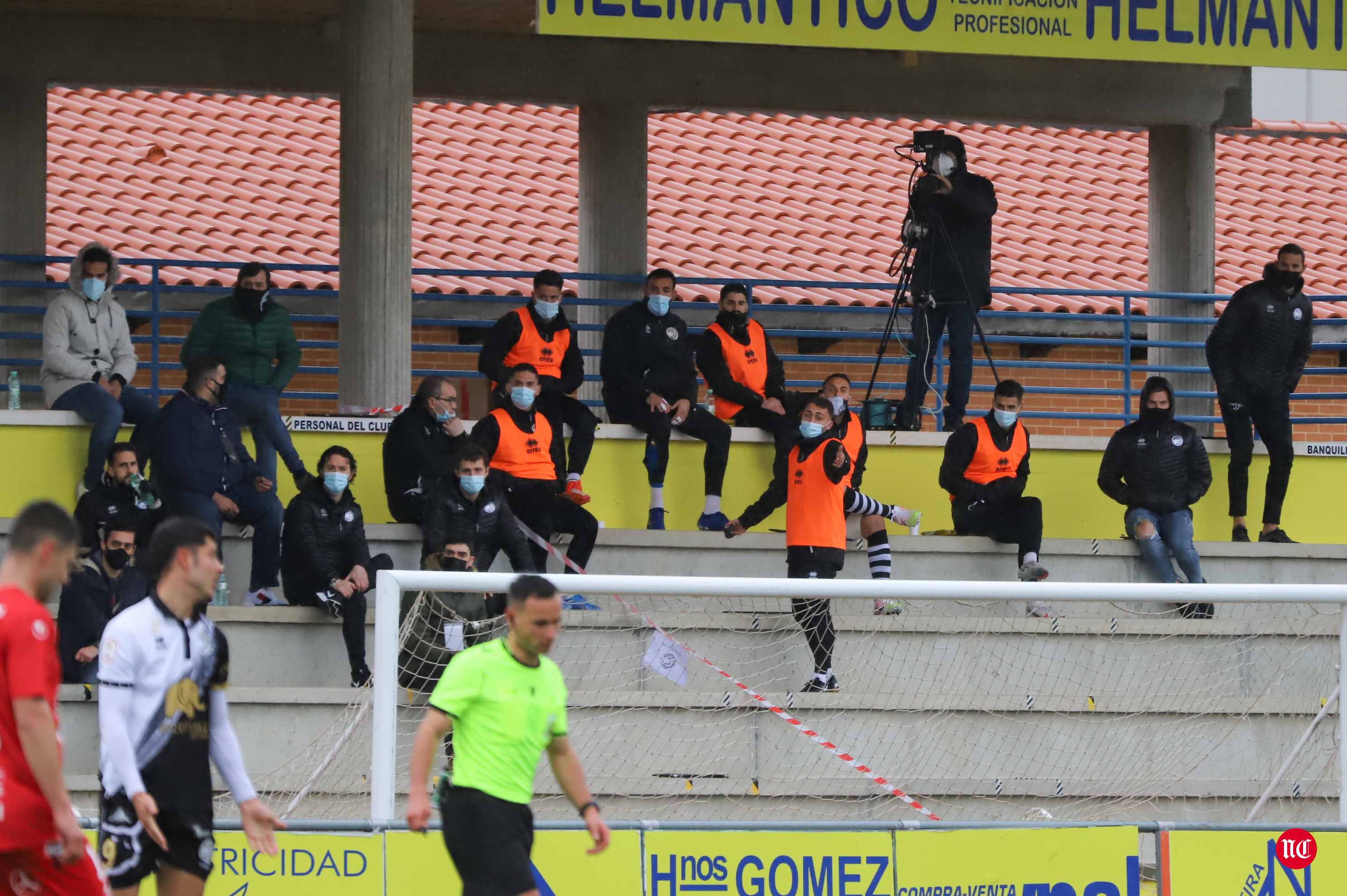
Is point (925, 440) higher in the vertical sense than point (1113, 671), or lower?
higher

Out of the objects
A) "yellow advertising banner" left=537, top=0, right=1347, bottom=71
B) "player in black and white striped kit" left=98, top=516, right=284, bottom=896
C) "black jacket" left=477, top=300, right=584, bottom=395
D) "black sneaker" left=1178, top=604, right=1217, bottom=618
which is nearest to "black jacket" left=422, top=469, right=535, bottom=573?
"black jacket" left=477, top=300, right=584, bottom=395

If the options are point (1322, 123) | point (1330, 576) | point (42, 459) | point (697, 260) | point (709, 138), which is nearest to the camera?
point (42, 459)

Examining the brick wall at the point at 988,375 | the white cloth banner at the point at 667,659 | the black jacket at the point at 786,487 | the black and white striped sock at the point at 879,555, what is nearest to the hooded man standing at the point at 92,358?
the white cloth banner at the point at 667,659

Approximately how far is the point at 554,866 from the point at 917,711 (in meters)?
3.26

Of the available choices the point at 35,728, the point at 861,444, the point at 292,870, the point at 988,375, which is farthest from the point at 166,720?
the point at 988,375

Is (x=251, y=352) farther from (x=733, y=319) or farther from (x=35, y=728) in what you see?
(x=35, y=728)

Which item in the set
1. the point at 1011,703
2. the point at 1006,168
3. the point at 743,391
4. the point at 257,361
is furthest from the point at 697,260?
the point at 1011,703

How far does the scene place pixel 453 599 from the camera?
9836mm

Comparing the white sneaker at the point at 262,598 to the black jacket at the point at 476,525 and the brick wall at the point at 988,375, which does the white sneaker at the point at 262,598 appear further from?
the brick wall at the point at 988,375

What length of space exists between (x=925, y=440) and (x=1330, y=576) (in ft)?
9.16

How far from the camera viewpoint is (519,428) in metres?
12.0

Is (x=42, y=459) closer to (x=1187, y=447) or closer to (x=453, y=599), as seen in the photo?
(x=453, y=599)

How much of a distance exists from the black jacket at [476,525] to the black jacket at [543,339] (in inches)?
56.6

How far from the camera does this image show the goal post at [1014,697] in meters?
10.4
